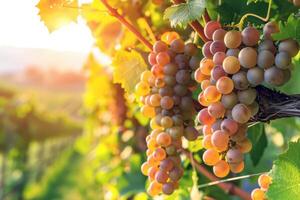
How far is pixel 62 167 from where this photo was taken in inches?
622

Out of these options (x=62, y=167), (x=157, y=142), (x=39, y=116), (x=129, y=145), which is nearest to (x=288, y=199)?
(x=157, y=142)

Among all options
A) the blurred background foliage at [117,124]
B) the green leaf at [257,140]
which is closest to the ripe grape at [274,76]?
the blurred background foliage at [117,124]

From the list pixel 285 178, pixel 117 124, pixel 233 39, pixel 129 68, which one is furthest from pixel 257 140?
pixel 117 124

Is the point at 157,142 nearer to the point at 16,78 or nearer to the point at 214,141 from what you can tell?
the point at 214,141

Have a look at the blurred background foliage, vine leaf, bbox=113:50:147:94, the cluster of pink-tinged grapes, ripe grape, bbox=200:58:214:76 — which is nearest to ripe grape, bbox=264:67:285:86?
the cluster of pink-tinged grapes

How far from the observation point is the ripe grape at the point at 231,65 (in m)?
0.82

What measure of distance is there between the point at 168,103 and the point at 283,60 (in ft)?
1.01

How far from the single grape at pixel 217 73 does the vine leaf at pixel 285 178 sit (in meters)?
0.17

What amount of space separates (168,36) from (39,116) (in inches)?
472

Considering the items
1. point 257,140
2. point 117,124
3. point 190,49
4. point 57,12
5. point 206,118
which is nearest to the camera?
point 206,118

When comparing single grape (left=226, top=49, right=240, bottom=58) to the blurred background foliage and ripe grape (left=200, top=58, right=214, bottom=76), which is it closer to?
ripe grape (left=200, top=58, right=214, bottom=76)

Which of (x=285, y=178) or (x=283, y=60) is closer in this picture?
(x=283, y=60)

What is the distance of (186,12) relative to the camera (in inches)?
36.2

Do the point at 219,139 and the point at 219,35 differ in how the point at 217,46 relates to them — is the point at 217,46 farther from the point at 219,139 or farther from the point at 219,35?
the point at 219,139
